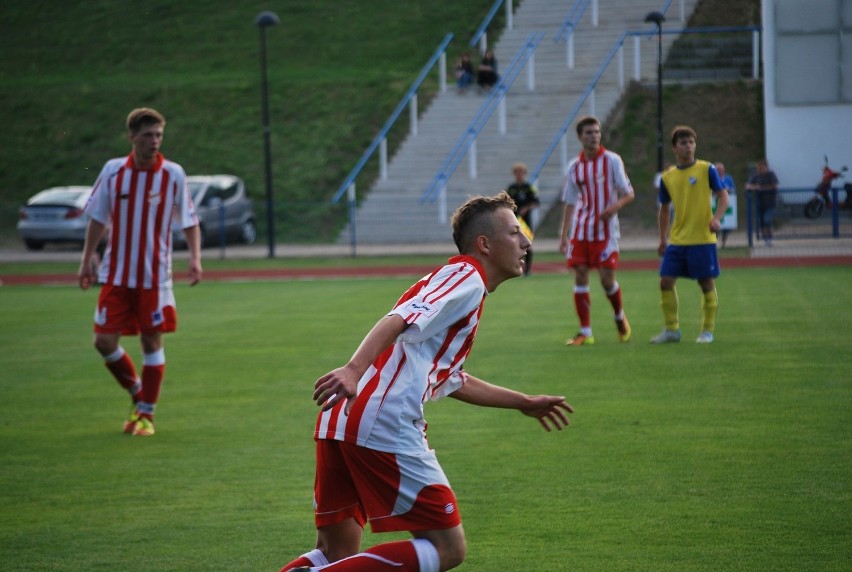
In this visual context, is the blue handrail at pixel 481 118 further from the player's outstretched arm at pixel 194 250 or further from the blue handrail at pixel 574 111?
the player's outstretched arm at pixel 194 250

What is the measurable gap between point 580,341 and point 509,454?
4841mm

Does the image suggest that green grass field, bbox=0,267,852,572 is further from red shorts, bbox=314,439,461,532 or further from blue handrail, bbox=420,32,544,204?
blue handrail, bbox=420,32,544,204

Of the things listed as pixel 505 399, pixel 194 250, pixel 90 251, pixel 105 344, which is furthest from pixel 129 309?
pixel 505 399

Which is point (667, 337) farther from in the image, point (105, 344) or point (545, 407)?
point (545, 407)

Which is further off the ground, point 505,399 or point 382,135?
point 382,135

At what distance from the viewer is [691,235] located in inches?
464

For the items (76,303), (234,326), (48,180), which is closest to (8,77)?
(48,180)

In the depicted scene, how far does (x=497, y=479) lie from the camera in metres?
6.69

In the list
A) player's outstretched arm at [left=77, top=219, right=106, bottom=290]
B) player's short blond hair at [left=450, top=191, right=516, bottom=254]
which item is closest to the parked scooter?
player's outstretched arm at [left=77, top=219, right=106, bottom=290]

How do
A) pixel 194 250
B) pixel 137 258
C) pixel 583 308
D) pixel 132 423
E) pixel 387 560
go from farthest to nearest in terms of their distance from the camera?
pixel 583 308 < pixel 194 250 < pixel 132 423 < pixel 137 258 < pixel 387 560

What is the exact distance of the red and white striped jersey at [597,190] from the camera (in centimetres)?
1211

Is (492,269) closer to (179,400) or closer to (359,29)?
(179,400)

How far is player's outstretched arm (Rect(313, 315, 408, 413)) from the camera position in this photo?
3.71 m

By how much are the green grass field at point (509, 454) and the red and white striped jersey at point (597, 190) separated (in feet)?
4.06
